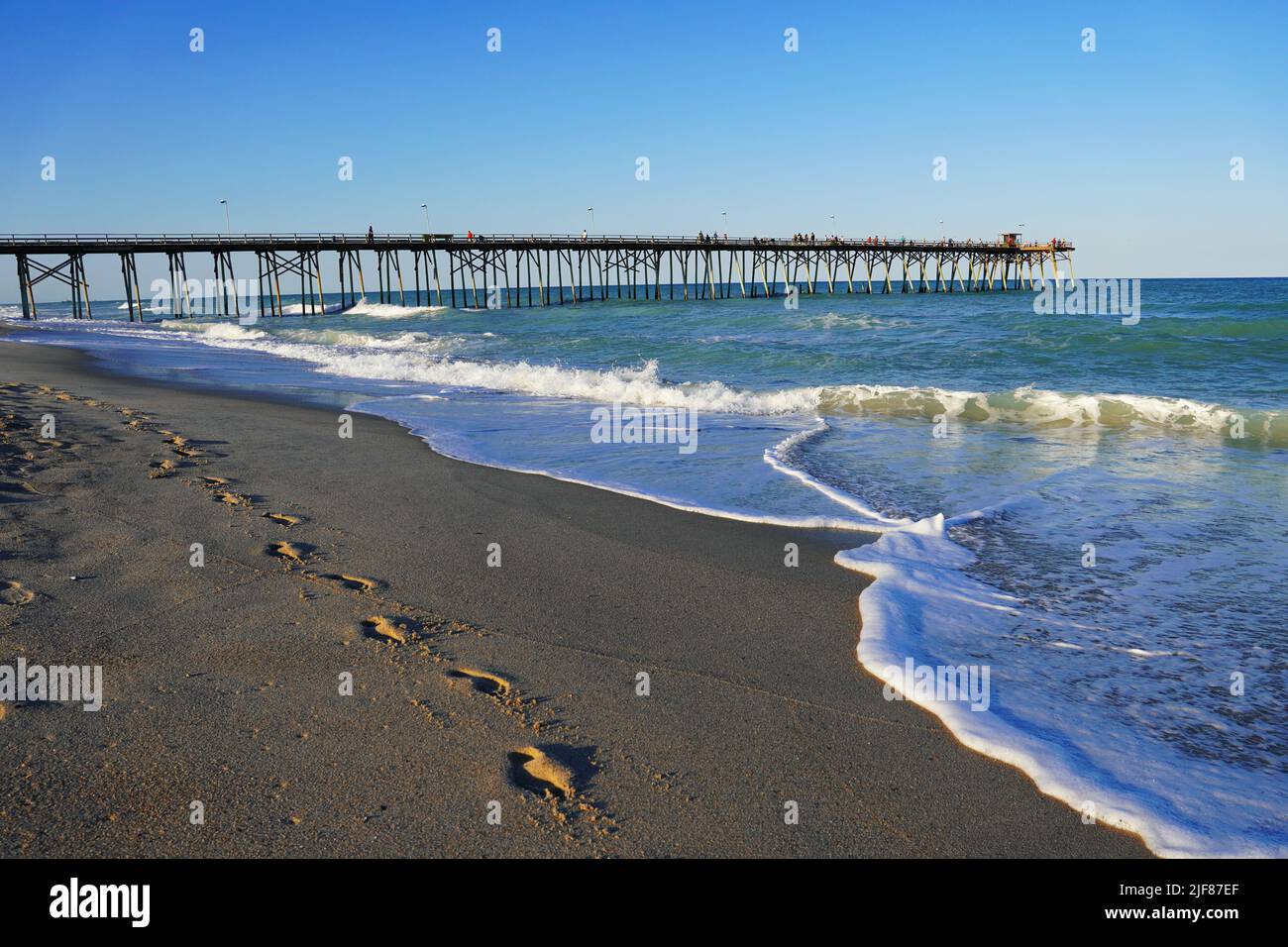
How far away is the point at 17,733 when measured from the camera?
3.18 m

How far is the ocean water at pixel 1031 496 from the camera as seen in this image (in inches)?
135

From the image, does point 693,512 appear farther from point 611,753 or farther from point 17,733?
point 17,733

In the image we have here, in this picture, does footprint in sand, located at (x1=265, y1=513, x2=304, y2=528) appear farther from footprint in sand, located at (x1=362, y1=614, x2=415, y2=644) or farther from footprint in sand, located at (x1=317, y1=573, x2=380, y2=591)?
footprint in sand, located at (x1=362, y1=614, x2=415, y2=644)

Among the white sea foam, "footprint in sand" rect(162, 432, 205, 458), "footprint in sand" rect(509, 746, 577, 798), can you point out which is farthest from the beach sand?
the white sea foam

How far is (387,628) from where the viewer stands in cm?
429

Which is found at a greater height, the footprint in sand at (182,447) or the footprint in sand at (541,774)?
the footprint in sand at (182,447)

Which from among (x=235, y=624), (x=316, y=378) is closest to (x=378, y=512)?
(x=235, y=624)

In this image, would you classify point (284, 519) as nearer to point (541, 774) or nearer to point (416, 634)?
point (416, 634)

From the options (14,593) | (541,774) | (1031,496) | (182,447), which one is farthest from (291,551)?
(1031,496)

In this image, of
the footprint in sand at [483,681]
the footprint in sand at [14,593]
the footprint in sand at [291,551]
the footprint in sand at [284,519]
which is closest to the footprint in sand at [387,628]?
the footprint in sand at [483,681]

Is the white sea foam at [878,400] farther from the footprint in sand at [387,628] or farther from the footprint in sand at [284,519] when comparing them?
the footprint in sand at [387,628]

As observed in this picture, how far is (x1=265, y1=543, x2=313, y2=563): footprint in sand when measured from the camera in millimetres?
5293

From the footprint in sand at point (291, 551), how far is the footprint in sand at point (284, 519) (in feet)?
1.59

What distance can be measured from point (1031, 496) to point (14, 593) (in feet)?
23.4
